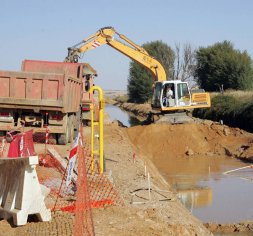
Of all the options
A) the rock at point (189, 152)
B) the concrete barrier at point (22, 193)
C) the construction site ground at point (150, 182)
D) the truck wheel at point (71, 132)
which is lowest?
the rock at point (189, 152)

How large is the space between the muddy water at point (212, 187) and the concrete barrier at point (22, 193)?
5908mm

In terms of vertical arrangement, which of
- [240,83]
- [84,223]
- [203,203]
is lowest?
[203,203]

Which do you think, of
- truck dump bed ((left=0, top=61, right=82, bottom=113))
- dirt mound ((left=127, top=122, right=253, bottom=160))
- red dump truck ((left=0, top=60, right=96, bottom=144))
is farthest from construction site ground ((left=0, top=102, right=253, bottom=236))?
truck dump bed ((left=0, top=61, right=82, bottom=113))

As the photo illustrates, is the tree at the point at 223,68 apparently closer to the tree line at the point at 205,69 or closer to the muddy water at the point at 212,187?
the tree line at the point at 205,69

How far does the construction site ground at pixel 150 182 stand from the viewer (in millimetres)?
7895

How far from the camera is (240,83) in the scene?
55031mm

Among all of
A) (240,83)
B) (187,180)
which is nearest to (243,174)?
(187,180)

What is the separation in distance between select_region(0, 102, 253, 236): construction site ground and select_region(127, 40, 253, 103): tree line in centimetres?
2113

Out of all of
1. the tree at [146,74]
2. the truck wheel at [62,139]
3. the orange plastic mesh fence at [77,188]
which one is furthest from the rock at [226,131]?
the tree at [146,74]

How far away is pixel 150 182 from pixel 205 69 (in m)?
49.8

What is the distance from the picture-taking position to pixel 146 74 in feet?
237

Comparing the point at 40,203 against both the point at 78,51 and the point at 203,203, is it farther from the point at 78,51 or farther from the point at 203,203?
the point at 78,51

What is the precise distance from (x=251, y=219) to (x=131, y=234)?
5.82 meters

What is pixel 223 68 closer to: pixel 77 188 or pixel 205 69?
pixel 205 69
